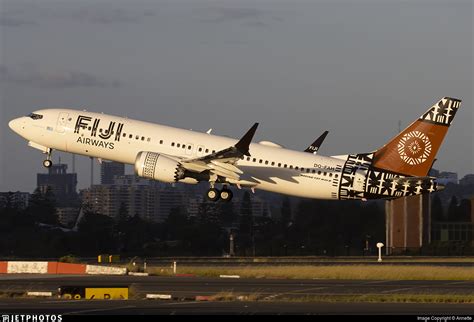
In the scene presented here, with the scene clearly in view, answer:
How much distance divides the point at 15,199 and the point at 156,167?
6097 cm

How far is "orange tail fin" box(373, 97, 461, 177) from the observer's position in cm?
6925

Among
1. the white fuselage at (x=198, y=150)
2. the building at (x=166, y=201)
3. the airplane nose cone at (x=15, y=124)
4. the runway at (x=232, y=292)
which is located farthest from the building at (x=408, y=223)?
the runway at (x=232, y=292)

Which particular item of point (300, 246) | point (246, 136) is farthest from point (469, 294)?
point (300, 246)

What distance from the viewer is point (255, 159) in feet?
226

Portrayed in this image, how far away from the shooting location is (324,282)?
55.6m

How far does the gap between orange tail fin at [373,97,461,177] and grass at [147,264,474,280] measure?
648cm

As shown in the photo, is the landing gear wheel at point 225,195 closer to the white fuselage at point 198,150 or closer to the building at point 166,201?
the white fuselage at point 198,150

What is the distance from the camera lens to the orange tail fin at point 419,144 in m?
69.2

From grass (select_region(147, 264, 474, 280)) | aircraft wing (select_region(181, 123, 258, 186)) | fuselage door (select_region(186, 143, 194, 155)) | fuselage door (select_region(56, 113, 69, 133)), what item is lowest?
grass (select_region(147, 264, 474, 280))

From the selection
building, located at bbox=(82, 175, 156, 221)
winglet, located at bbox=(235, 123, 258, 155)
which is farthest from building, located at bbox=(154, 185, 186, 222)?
winglet, located at bbox=(235, 123, 258, 155)

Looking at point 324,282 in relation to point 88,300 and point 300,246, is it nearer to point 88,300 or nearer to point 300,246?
point 88,300

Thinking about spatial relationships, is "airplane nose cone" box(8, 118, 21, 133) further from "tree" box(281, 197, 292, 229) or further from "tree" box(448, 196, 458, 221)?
"tree" box(448, 196, 458, 221)

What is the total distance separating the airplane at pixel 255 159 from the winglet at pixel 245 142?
1092mm

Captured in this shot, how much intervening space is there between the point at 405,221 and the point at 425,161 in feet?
113
